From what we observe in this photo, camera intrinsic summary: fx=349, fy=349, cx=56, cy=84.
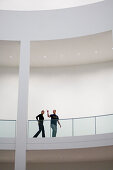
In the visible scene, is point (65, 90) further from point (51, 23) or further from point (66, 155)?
point (66, 155)

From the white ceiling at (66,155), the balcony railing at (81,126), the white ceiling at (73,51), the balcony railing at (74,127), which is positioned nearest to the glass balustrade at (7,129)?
the balcony railing at (74,127)

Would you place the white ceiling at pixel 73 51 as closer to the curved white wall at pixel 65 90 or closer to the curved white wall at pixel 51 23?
the curved white wall at pixel 51 23

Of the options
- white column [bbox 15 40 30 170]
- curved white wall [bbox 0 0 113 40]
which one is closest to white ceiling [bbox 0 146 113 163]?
white column [bbox 15 40 30 170]

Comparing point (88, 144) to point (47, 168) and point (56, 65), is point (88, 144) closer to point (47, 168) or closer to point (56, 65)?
point (47, 168)

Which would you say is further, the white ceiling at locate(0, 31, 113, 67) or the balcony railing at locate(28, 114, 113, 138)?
the white ceiling at locate(0, 31, 113, 67)

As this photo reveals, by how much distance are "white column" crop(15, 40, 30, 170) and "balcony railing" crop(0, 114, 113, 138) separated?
37 centimetres

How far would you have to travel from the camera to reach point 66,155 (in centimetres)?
1784

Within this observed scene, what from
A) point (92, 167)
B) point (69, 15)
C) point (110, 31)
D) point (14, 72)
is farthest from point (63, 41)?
point (92, 167)

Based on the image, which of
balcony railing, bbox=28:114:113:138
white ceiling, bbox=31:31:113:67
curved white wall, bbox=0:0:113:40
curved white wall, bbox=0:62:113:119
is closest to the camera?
balcony railing, bbox=28:114:113:138

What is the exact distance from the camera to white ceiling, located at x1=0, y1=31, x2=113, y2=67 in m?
18.8

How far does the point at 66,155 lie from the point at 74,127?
1890 millimetres

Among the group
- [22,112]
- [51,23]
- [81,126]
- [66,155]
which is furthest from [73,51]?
[66,155]

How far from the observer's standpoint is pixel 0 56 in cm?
2109

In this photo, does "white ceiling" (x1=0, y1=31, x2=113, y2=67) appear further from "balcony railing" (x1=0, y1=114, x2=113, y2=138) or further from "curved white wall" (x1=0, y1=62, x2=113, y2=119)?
"balcony railing" (x1=0, y1=114, x2=113, y2=138)
